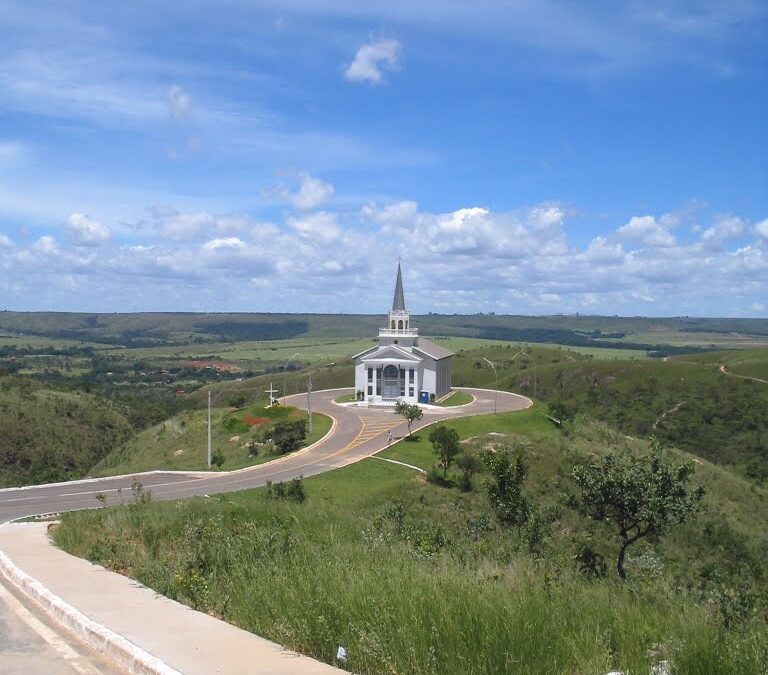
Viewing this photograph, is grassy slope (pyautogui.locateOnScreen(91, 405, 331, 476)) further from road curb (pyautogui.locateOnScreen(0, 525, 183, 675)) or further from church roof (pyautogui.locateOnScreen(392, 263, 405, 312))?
road curb (pyautogui.locateOnScreen(0, 525, 183, 675))

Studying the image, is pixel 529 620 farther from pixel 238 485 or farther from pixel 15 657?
pixel 238 485

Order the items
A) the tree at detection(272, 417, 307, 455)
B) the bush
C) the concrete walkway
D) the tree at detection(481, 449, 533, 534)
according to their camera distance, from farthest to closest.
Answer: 1. the tree at detection(272, 417, 307, 455)
2. the bush
3. the tree at detection(481, 449, 533, 534)
4. the concrete walkway

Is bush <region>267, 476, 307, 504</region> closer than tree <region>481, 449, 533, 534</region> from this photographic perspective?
No

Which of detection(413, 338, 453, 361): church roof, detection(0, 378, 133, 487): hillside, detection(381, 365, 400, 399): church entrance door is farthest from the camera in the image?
detection(0, 378, 133, 487): hillside

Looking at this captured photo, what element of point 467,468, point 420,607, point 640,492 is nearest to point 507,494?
point 640,492

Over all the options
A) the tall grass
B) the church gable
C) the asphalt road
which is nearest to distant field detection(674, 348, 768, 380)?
the asphalt road

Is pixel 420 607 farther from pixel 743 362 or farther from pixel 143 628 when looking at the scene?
pixel 743 362

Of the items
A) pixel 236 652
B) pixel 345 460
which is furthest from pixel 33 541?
pixel 345 460
